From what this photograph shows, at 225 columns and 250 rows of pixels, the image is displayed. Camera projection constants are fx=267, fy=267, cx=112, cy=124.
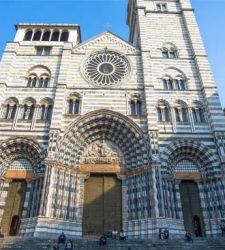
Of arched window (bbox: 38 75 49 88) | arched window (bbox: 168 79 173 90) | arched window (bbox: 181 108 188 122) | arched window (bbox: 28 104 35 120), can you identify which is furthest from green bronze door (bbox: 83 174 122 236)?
arched window (bbox: 168 79 173 90)

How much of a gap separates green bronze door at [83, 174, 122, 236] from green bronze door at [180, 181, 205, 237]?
366 centimetres

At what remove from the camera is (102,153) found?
16719mm

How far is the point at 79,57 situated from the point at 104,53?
1973 millimetres

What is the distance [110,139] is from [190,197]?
598 centimetres

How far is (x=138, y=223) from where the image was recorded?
46.0 ft

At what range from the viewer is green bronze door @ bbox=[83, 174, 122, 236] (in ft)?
48.5

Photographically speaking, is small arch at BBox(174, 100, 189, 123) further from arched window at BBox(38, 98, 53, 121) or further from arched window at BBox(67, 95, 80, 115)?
arched window at BBox(38, 98, 53, 121)

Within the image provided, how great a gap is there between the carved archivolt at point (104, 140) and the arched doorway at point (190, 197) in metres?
2.53

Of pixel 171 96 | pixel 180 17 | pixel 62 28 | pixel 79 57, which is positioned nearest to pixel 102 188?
pixel 171 96

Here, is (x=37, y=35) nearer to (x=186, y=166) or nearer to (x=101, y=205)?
(x=101, y=205)

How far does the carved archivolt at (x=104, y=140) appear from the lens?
1595 cm

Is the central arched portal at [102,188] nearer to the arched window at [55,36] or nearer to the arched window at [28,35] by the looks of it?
the arched window at [55,36]

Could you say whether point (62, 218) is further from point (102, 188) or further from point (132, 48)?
point (132, 48)

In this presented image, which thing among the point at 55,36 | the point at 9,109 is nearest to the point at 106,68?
the point at 55,36
